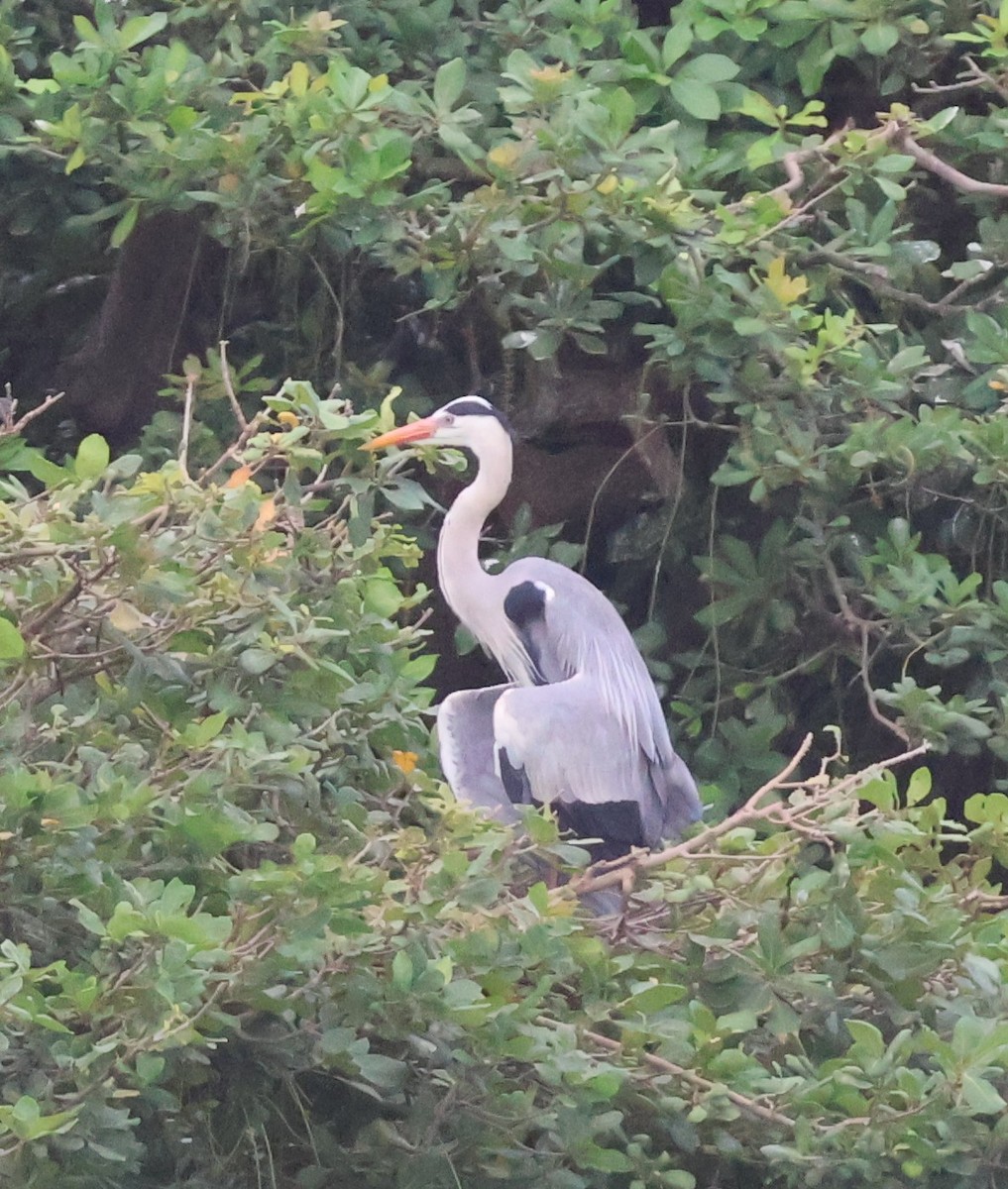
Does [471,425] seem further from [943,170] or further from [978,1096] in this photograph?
[978,1096]

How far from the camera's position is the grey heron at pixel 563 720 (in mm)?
3471

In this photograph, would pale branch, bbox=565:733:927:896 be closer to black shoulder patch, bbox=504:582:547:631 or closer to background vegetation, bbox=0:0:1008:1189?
background vegetation, bbox=0:0:1008:1189

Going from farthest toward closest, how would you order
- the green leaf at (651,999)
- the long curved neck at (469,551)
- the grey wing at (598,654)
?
the long curved neck at (469,551) < the grey wing at (598,654) < the green leaf at (651,999)

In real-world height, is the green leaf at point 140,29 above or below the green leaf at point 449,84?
above

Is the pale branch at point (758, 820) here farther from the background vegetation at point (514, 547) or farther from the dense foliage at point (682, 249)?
the dense foliage at point (682, 249)

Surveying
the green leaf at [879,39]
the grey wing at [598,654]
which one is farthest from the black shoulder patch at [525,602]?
the green leaf at [879,39]

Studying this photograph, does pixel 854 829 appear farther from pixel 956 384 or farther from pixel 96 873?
pixel 956 384

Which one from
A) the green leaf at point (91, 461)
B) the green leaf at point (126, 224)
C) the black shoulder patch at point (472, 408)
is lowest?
the black shoulder patch at point (472, 408)

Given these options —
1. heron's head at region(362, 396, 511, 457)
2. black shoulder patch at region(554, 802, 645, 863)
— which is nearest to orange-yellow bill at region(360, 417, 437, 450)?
heron's head at region(362, 396, 511, 457)

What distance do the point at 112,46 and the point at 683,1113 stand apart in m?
2.00

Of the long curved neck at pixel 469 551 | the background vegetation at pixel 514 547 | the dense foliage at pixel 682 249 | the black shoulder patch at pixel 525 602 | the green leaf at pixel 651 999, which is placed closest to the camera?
the background vegetation at pixel 514 547

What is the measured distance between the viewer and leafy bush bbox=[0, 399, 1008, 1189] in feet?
6.52

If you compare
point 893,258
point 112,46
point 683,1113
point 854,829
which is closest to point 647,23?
point 893,258

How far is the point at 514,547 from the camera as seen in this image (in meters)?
3.94
